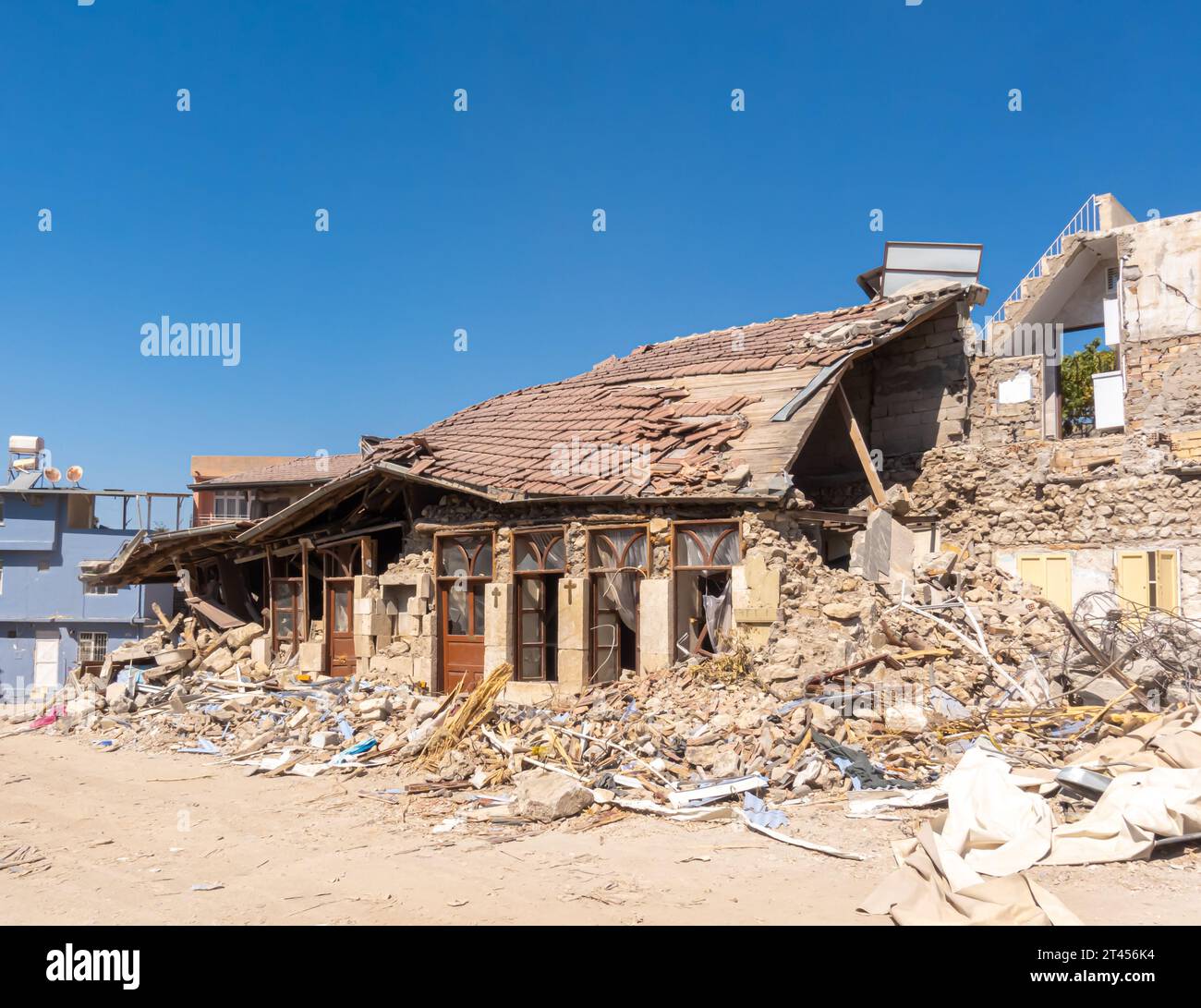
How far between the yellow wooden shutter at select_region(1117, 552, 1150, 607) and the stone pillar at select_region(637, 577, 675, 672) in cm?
721

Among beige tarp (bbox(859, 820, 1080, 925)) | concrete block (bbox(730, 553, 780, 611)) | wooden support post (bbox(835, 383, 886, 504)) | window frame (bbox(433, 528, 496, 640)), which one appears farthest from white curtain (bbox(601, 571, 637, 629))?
beige tarp (bbox(859, 820, 1080, 925))

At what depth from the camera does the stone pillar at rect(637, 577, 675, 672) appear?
12.8 meters

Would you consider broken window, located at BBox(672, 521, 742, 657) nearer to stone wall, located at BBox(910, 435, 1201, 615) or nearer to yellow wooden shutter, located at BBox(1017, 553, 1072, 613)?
stone wall, located at BBox(910, 435, 1201, 615)

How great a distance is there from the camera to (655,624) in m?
12.9

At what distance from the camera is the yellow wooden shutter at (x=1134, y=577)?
14.2 meters

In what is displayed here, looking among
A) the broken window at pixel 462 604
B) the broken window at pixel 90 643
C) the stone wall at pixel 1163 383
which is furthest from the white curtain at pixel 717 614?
the broken window at pixel 90 643

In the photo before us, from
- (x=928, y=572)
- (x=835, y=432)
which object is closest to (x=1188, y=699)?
(x=928, y=572)

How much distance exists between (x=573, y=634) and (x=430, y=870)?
6.52 m

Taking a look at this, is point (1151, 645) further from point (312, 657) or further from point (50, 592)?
point (50, 592)

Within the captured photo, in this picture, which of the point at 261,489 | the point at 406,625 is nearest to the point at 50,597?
the point at 261,489

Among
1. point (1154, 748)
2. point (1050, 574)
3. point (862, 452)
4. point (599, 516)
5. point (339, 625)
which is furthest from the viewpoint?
point (339, 625)

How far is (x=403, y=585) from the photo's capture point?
16.3m
